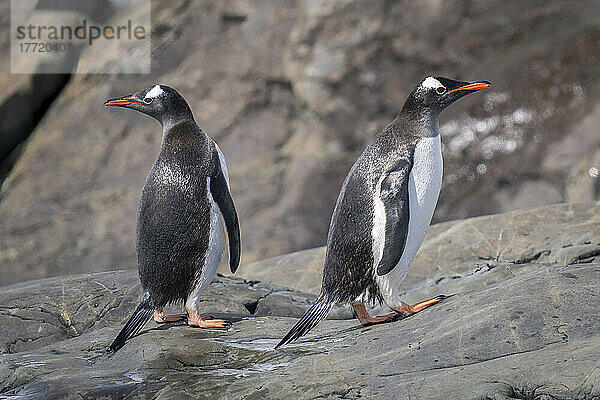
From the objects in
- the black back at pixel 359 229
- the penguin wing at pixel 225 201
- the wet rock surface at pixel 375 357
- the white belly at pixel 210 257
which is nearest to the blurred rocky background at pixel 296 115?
the penguin wing at pixel 225 201

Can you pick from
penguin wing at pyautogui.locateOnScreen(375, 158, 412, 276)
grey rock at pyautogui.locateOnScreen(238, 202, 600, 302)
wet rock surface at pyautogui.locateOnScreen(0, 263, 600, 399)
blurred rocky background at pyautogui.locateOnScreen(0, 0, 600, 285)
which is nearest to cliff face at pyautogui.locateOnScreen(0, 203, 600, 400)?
wet rock surface at pyautogui.locateOnScreen(0, 263, 600, 399)

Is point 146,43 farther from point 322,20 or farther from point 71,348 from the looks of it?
point 71,348

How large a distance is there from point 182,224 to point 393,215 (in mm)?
1070

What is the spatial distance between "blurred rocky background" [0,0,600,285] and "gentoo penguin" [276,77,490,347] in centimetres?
508

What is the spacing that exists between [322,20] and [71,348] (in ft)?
23.0

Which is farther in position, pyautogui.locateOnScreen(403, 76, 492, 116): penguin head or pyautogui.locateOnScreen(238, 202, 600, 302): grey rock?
pyautogui.locateOnScreen(238, 202, 600, 302): grey rock

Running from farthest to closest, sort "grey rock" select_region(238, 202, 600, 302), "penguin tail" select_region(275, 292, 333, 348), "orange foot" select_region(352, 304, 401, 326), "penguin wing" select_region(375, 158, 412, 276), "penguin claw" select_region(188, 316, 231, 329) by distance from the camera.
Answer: "grey rock" select_region(238, 202, 600, 302)
"penguin claw" select_region(188, 316, 231, 329)
"orange foot" select_region(352, 304, 401, 326)
"penguin wing" select_region(375, 158, 412, 276)
"penguin tail" select_region(275, 292, 333, 348)

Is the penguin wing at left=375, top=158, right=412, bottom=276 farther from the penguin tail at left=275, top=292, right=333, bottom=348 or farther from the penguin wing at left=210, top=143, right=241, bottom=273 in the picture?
the penguin wing at left=210, top=143, right=241, bottom=273

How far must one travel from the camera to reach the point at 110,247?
371 inches

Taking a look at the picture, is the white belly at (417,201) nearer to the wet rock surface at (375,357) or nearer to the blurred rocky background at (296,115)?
the wet rock surface at (375,357)

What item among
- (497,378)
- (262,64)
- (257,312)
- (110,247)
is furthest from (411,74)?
(497,378)

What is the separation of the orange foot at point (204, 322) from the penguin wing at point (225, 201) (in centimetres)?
32

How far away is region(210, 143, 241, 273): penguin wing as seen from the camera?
3.99m

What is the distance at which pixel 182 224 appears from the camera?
391cm
